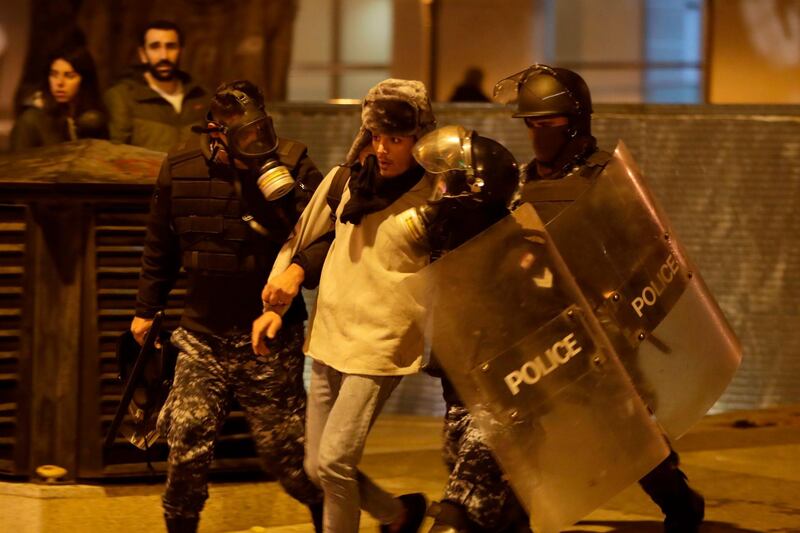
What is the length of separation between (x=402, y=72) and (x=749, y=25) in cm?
251

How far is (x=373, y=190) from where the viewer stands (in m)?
4.82

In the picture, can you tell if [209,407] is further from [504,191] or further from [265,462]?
[504,191]

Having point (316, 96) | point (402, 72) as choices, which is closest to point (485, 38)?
point (402, 72)

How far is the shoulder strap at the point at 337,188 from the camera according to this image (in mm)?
5012

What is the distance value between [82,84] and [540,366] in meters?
3.91

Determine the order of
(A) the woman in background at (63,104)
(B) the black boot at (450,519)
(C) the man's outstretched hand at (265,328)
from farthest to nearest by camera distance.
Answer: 1. (A) the woman in background at (63,104)
2. (C) the man's outstretched hand at (265,328)
3. (B) the black boot at (450,519)

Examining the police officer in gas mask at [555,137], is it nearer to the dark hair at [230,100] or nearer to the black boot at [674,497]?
the dark hair at [230,100]

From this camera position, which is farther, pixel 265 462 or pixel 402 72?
pixel 402 72

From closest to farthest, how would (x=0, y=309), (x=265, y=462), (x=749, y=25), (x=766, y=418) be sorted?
(x=265, y=462) → (x=0, y=309) → (x=766, y=418) → (x=749, y=25)

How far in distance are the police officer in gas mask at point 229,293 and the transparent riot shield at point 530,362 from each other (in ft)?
2.77

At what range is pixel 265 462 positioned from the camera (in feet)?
17.7

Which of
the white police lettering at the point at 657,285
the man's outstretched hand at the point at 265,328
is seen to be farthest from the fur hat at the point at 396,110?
the white police lettering at the point at 657,285

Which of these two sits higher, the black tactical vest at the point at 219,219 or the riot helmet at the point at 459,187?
the riot helmet at the point at 459,187

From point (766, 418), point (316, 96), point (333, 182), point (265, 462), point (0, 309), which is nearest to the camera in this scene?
point (333, 182)
